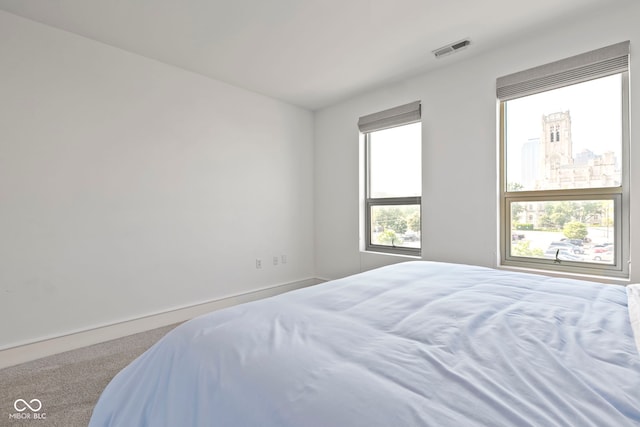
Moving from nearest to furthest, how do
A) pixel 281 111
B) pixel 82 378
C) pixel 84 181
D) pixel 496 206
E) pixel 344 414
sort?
pixel 344 414
pixel 82 378
pixel 84 181
pixel 496 206
pixel 281 111

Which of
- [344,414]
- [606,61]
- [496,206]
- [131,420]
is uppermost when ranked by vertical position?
[606,61]

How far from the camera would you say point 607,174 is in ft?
7.62

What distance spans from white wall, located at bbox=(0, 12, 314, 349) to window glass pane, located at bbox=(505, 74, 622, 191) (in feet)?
8.72

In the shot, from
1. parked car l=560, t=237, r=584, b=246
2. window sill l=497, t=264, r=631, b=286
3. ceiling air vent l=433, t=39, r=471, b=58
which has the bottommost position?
window sill l=497, t=264, r=631, b=286

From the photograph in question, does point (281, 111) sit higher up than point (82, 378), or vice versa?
point (281, 111)

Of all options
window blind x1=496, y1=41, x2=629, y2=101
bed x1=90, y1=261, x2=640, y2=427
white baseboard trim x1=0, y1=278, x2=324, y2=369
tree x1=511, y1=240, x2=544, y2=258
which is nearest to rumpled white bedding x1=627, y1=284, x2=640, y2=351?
bed x1=90, y1=261, x2=640, y2=427

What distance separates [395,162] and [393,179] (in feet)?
0.67

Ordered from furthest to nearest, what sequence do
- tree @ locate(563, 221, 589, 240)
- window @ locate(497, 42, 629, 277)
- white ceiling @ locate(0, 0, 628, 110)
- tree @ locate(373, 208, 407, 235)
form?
tree @ locate(373, 208, 407, 235) → tree @ locate(563, 221, 589, 240) → window @ locate(497, 42, 629, 277) → white ceiling @ locate(0, 0, 628, 110)

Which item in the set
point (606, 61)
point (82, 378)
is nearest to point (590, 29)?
point (606, 61)

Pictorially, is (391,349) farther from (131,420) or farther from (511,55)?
(511,55)

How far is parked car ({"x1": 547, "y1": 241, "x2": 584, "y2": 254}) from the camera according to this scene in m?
2.45

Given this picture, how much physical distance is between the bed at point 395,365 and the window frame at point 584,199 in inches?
46.8

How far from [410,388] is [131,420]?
3.01 ft

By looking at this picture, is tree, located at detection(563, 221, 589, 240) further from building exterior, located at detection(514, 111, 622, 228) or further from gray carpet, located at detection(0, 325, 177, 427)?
gray carpet, located at detection(0, 325, 177, 427)
